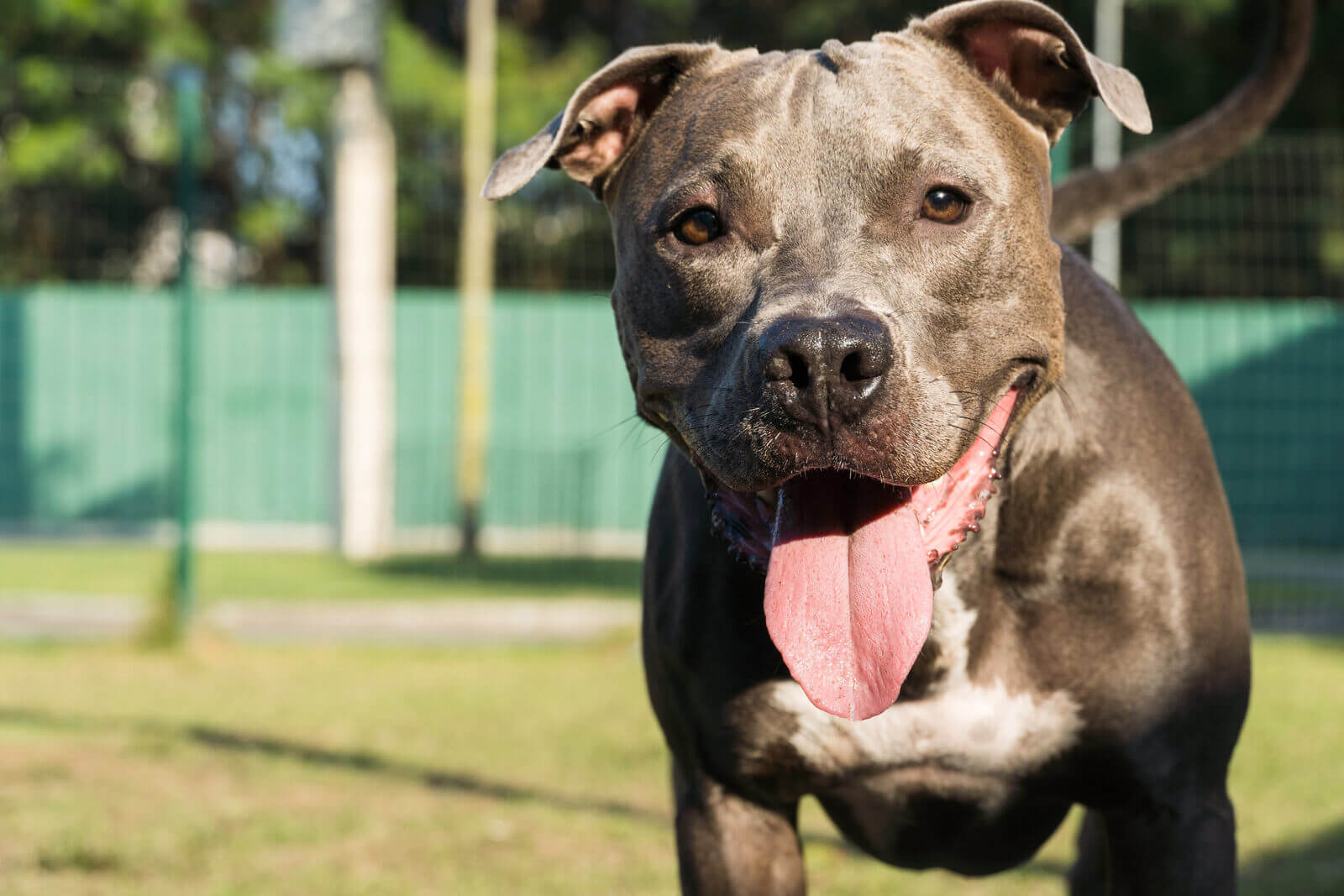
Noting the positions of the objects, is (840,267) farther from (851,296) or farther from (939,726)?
(939,726)

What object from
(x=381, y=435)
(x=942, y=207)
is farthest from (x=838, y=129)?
(x=381, y=435)

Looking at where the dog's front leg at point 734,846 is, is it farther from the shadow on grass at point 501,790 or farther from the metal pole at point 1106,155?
the metal pole at point 1106,155

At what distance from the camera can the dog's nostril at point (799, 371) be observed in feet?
6.86

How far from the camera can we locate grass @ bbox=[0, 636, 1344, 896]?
408cm

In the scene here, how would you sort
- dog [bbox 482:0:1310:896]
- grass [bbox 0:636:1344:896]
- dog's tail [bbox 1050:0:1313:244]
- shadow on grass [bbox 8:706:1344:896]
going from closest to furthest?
dog [bbox 482:0:1310:896], dog's tail [bbox 1050:0:1313:244], shadow on grass [bbox 8:706:1344:896], grass [bbox 0:636:1344:896]

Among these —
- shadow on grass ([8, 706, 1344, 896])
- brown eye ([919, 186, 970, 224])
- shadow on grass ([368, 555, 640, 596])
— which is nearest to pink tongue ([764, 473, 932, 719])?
brown eye ([919, 186, 970, 224])

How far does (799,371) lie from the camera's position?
2.11 metres

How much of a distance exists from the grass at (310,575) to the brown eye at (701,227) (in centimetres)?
764

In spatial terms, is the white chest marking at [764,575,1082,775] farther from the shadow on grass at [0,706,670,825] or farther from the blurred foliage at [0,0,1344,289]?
the blurred foliage at [0,0,1344,289]

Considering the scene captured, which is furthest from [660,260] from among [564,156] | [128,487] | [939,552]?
[128,487]

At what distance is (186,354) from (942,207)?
6.41 m

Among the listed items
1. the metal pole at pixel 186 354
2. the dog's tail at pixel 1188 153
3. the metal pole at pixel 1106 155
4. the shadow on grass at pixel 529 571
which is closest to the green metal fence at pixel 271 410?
the shadow on grass at pixel 529 571

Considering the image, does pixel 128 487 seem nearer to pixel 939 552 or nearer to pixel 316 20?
pixel 316 20

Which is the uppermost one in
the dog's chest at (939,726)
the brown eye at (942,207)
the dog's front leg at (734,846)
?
the brown eye at (942,207)
